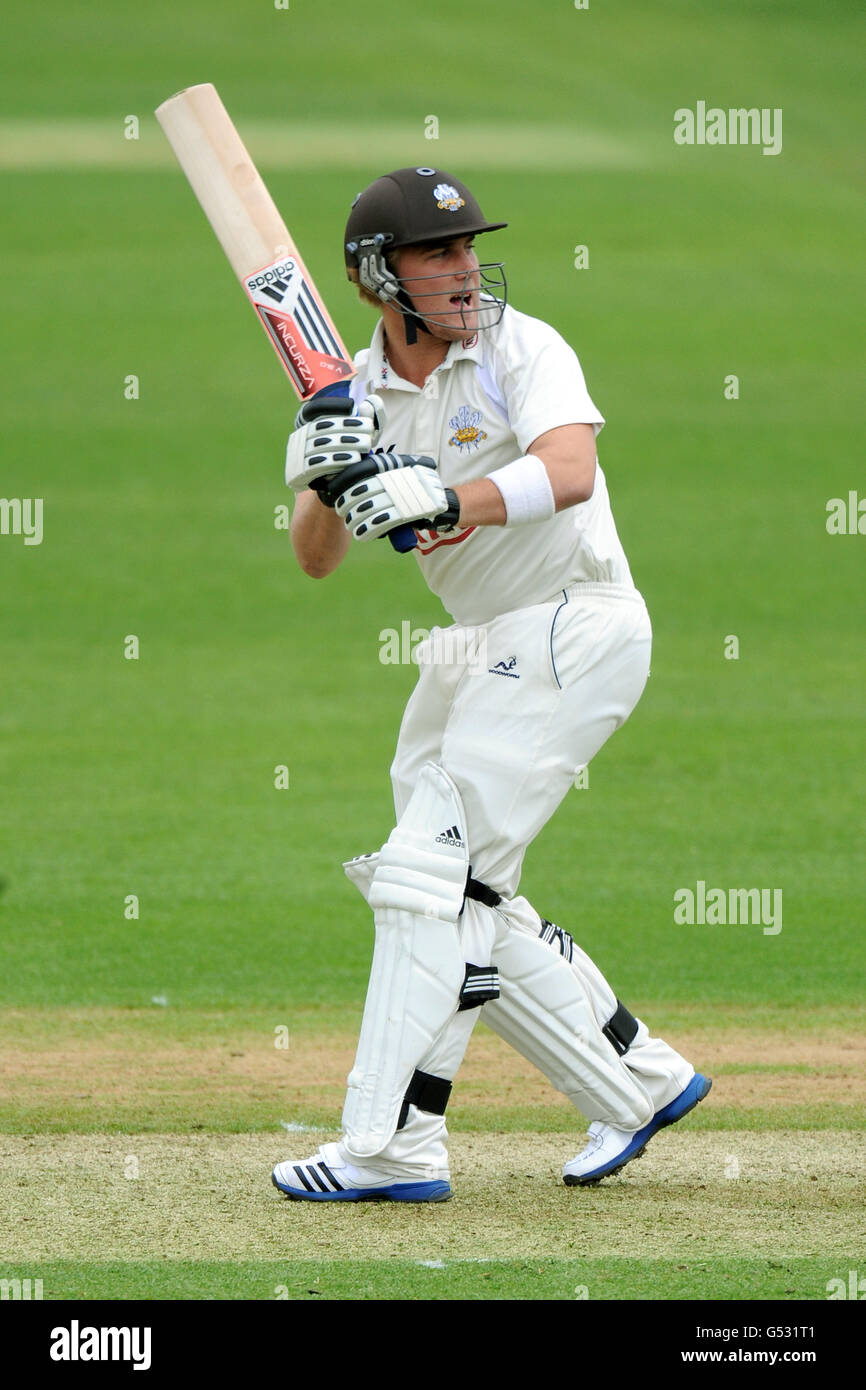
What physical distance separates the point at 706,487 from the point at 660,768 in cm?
839

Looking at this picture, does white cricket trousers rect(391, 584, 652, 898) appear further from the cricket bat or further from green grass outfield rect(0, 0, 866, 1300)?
green grass outfield rect(0, 0, 866, 1300)

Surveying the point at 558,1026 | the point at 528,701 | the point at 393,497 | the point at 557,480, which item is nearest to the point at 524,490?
the point at 557,480

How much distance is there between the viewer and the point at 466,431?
4.39m

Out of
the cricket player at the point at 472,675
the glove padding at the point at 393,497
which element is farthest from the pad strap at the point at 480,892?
the glove padding at the point at 393,497

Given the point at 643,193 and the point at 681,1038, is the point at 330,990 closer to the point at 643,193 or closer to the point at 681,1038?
the point at 681,1038

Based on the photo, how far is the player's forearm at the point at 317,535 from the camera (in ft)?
14.9

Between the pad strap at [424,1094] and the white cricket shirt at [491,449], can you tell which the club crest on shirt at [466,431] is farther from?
the pad strap at [424,1094]

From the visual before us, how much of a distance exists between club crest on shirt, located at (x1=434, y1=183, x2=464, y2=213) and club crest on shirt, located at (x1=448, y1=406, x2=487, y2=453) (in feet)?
1.46

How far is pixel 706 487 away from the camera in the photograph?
18.1 meters

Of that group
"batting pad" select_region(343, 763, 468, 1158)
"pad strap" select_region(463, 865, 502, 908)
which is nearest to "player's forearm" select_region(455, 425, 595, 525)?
"batting pad" select_region(343, 763, 468, 1158)

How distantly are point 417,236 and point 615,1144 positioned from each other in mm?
2142

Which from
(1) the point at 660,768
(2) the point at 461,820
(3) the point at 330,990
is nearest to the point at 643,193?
(1) the point at 660,768

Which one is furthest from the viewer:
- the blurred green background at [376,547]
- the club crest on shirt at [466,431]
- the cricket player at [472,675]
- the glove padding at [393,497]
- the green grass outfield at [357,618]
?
the blurred green background at [376,547]

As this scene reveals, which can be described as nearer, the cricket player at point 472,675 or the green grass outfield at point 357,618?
the cricket player at point 472,675
